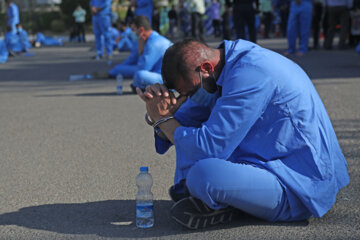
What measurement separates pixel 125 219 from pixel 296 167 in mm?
1112

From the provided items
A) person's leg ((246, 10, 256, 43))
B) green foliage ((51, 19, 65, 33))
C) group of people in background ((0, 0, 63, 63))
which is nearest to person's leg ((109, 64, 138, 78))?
person's leg ((246, 10, 256, 43))

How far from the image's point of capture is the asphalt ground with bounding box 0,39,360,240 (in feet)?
11.2

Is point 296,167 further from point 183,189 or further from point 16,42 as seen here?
point 16,42

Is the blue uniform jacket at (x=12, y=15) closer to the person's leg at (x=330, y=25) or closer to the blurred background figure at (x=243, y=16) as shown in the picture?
the blurred background figure at (x=243, y=16)

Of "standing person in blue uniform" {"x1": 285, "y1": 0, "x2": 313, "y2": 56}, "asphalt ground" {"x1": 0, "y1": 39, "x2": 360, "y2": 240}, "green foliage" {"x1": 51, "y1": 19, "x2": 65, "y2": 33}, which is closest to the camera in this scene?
"asphalt ground" {"x1": 0, "y1": 39, "x2": 360, "y2": 240}

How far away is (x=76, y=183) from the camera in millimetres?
4559

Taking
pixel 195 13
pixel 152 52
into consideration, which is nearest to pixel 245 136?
pixel 152 52

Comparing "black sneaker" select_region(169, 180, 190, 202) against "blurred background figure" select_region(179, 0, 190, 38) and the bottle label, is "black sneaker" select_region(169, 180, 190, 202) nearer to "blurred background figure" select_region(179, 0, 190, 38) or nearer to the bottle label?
the bottle label

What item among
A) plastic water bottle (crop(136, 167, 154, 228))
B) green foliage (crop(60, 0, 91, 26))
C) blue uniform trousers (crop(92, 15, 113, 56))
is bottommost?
green foliage (crop(60, 0, 91, 26))

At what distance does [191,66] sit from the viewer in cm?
317

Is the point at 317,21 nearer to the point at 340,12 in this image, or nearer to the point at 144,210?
the point at 340,12

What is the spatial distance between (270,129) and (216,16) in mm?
26210

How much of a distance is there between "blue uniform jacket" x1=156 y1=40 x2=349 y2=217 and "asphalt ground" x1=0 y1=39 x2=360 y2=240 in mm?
333

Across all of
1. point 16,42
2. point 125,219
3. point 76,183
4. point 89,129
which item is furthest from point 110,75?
point 16,42
